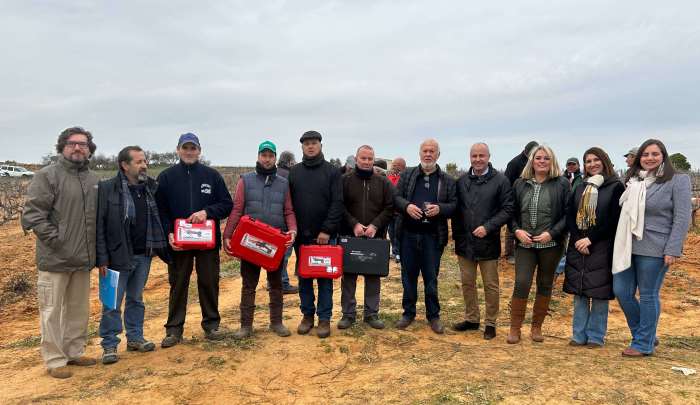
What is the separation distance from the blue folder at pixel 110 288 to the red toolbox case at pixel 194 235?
62 centimetres

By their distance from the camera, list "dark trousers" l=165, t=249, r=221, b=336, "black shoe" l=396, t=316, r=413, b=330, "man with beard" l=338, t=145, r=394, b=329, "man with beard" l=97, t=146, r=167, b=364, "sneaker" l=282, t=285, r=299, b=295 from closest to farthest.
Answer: "man with beard" l=97, t=146, r=167, b=364 < "dark trousers" l=165, t=249, r=221, b=336 < "man with beard" l=338, t=145, r=394, b=329 < "black shoe" l=396, t=316, r=413, b=330 < "sneaker" l=282, t=285, r=299, b=295

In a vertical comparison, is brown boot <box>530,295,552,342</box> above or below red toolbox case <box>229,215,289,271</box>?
below

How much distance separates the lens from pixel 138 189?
183 inches

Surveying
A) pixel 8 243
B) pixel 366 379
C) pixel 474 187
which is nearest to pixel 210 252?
pixel 366 379

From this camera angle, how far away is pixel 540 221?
15.8 ft

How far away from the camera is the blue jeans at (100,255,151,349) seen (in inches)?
182

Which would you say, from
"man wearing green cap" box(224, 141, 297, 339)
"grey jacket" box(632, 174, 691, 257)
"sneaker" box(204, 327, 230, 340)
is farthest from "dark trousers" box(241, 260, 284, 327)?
"grey jacket" box(632, 174, 691, 257)

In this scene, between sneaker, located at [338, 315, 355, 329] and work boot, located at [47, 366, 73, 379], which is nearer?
work boot, located at [47, 366, 73, 379]

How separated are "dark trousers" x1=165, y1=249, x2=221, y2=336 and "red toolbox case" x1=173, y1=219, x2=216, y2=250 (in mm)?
201

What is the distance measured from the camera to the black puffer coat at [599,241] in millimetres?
4609

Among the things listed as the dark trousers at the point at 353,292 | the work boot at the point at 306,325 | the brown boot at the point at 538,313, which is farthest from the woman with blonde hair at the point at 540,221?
the work boot at the point at 306,325

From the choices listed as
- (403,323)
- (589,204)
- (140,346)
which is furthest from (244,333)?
(589,204)

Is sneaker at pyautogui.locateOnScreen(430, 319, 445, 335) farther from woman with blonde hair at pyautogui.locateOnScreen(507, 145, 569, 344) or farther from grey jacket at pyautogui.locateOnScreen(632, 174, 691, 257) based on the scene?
grey jacket at pyautogui.locateOnScreen(632, 174, 691, 257)

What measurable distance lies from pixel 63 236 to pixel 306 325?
2.57 meters
